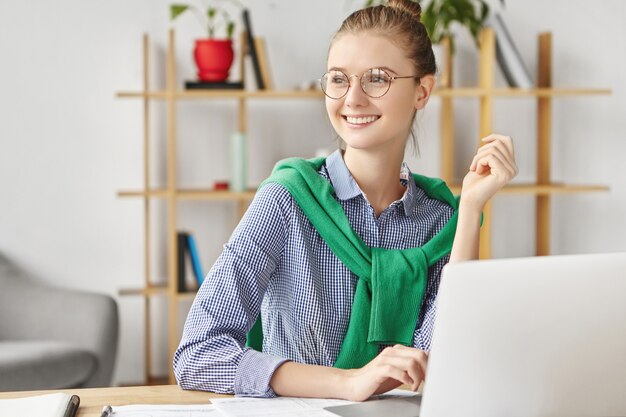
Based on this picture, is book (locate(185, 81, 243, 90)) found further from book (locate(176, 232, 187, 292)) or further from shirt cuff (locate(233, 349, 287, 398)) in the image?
shirt cuff (locate(233, 349, 287, 398))

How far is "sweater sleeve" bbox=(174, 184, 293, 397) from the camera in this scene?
4.41ft

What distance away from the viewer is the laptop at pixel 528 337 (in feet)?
3.18

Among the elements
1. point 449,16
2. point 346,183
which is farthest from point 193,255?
point 346,183

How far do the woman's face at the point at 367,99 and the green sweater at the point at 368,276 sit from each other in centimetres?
11

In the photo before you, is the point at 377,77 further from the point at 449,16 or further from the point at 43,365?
the point at 449,16

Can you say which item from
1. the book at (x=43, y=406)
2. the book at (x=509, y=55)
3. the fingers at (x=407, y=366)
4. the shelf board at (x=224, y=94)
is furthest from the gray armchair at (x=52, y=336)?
the fingers at (x=407, y=366)

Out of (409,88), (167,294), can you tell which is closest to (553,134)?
(167,294)

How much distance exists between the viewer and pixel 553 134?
4.21 metres

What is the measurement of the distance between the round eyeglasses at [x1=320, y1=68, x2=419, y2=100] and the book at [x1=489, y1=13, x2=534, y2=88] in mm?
2360

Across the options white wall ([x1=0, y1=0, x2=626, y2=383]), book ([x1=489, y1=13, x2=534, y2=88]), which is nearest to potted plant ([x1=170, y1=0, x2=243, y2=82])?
white wall ([x1=0, y1=0, x2=626, y2=383])

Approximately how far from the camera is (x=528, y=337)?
99 cm

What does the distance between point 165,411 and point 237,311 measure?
0.83 feet

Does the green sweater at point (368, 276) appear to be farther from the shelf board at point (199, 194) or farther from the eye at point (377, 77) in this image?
the shelf board at point (199, 194)

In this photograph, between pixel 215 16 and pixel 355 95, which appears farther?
pixel 215 16
